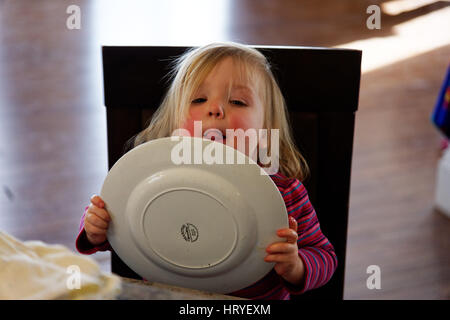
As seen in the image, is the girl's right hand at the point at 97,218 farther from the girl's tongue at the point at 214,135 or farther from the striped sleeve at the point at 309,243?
the striped sleeve at the point at 309,243

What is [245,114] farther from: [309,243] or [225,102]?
[309,243]

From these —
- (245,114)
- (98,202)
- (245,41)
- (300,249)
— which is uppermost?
(245,41)

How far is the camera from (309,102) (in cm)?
106

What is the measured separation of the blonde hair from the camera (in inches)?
37.0

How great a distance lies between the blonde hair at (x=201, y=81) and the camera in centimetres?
94

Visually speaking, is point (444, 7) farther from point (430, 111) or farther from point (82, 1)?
point (82, 1)

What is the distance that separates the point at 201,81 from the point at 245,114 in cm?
8

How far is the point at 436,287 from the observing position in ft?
6.07

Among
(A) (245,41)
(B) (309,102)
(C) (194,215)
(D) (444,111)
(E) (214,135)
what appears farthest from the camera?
(A) (245,41)

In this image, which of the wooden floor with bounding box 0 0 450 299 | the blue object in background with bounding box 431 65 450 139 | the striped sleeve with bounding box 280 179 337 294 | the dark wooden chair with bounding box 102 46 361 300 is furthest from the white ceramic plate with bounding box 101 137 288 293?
the blue object in background with bounding box 431 65 450 139

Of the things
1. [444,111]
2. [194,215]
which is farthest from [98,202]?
[444,111]

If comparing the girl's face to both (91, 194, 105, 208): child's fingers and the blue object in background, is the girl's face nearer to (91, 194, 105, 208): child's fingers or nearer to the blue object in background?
(91, 194, 105, 208): child's fingers

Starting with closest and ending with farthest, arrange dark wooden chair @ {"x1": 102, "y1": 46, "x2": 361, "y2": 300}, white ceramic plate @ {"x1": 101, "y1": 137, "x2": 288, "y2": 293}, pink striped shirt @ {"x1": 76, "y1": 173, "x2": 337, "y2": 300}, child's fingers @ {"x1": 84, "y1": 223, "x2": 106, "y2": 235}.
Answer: white ceramic plate @ {"x1": 101, "y1": 137, "x2": 288, "y2": 293} < child's fingers @ {"x1": 84, "y1": 223, "x2": 106, "y2": 235} < pink striped shirt @ {"x1": 76, "y1": 173, "x2": 337, "y2": 300} < dark wooden chair @ {"x1": 102, "y1": 46, "x2": 361, "y2": 300}

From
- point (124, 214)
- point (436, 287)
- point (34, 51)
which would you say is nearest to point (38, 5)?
Answer: point (34, 51)
